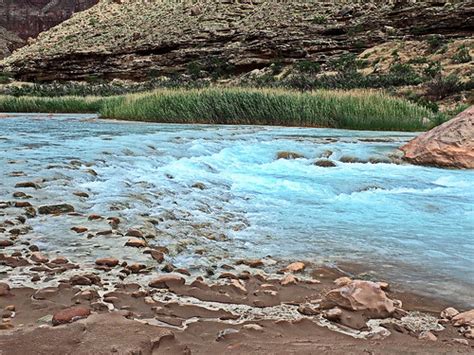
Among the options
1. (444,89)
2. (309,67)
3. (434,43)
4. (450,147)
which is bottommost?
(450,147)

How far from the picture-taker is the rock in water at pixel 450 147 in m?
A: 6.53

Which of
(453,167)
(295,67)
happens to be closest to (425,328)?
(453,167)

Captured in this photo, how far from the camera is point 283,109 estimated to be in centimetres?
1180

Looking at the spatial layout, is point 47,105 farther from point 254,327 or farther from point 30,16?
point 30,16

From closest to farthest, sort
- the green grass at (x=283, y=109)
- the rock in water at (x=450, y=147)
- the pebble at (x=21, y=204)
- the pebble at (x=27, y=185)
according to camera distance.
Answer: the pebble at (x=21, y=204), the pebble at (x=27, y=185), the rock in water at (x=450, y=147), the green grass at (x=283, y=109)

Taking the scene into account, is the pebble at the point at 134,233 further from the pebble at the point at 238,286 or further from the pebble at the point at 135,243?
the pebble at the point at 238,286

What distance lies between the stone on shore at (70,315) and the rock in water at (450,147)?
5.75 m

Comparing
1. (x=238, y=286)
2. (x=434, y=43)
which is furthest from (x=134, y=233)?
(x=434, y=43)

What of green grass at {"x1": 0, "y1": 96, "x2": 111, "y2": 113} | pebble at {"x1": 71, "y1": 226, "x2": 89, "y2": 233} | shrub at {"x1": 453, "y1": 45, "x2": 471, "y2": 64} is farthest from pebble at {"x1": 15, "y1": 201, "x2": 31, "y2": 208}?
shrub at {"x1": 453, "y1": 45, "x2": 471, "y2": 64}

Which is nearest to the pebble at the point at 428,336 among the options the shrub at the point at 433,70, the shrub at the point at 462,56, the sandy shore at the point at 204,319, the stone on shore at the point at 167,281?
the sandy shore at the point at 204,319

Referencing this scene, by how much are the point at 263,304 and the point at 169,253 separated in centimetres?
79

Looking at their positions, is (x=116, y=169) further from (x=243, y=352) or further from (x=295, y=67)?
(x=295, y=67)

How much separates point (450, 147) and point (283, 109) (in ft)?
18.2

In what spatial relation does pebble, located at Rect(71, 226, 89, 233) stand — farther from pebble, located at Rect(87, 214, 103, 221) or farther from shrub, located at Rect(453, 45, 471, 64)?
shrub, located at Rect(453, 45, 471, 64)
